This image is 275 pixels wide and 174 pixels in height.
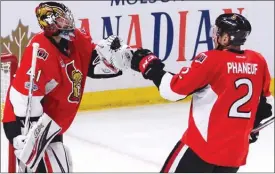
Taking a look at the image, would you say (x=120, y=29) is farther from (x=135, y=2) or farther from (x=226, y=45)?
(x=226, y=45)

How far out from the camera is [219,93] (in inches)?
105

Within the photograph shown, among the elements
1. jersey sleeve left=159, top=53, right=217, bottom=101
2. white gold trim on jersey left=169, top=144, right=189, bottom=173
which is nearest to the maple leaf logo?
white gold trim on jersey left=169, top=144, right=189, bottom=173

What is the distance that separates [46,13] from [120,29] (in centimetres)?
245

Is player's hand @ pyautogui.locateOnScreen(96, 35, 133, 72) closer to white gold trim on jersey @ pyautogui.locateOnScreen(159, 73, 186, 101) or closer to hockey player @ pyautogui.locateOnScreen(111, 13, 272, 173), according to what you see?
hockey player @ pyautogui.locateOnScreen(111, 13, 272, 173)

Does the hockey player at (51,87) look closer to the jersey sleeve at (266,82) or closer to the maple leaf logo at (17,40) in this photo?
the jersey sleeve at (266,82)

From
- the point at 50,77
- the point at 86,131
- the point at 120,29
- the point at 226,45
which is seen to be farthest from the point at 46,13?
the point at 120,29

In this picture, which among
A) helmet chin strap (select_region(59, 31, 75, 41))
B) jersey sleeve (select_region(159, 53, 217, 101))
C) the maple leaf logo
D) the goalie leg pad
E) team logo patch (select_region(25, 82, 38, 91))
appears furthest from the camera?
the maple leaf logo

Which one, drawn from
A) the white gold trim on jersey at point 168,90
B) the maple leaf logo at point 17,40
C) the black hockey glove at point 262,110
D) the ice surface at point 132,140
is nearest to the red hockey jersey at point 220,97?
the white gold trim on jersey at point 168,90

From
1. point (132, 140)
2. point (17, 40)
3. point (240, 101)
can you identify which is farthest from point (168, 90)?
point (17, 40)

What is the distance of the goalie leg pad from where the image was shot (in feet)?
9.66

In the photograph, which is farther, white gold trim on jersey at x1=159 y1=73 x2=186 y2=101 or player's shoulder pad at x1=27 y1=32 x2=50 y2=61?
player's shoulder pad at x1=27 y1=32 x2=50 y2=61

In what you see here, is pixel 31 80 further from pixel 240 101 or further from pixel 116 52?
pixel 240 101

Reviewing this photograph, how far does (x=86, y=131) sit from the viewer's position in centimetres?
483

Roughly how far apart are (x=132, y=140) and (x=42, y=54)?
1950 millimetres
